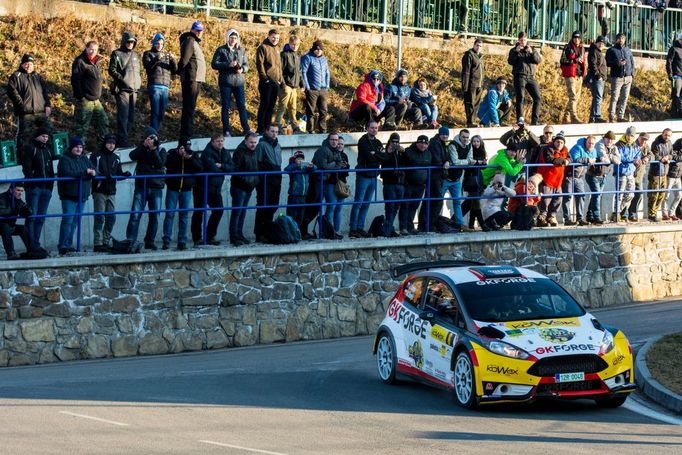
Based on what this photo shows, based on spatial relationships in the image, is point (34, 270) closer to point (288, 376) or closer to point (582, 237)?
point (288, 376)

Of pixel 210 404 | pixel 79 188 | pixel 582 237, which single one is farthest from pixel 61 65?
pixel 210 404

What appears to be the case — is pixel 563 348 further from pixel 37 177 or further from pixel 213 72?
pixel 213 72

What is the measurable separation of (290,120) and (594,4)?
43.8 feet

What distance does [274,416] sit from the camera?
1516 centimetres

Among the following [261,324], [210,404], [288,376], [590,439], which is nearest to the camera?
[590,439]

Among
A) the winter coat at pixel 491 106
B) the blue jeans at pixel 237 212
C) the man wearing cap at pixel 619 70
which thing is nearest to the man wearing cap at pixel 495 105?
the winter coat at pixel 491 106

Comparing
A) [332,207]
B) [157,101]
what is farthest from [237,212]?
[157,101]

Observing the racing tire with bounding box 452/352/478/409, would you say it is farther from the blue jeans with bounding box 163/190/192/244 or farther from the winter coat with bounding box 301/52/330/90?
the winter coat with bounding box 301/52/330/90

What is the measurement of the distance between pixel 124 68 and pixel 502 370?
11.6m

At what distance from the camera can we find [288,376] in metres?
18.7

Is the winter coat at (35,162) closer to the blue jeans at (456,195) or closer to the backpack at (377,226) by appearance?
the backpack at (377,226)

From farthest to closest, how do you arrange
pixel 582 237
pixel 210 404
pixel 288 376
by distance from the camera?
pixel 582 237, pixel 288 376, pixel 210 404

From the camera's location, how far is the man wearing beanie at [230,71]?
2508 cm

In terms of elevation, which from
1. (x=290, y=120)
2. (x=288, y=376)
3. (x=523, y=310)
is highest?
(x=290, y=120)
